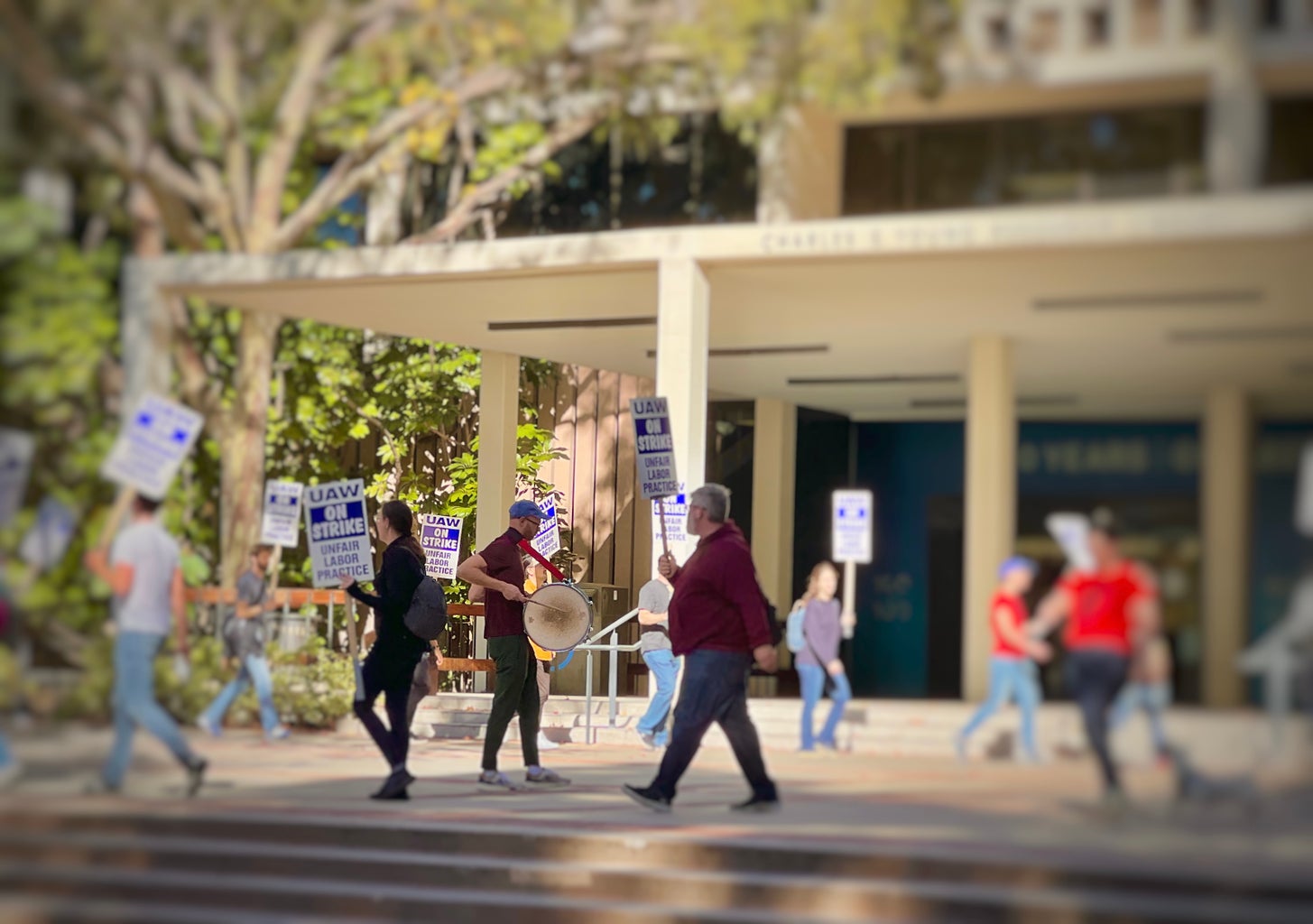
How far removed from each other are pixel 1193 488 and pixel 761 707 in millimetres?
3477

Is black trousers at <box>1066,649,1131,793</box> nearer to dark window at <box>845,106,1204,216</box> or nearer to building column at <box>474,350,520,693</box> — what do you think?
dark window at <box>845,106,1204,216</box>

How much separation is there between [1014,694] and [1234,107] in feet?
9.76

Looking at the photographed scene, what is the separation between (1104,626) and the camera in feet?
27.9

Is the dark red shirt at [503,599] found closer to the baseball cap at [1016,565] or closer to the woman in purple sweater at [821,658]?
the woman in purple sweater at [821,658]

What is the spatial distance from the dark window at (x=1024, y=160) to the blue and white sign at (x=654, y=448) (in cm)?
224

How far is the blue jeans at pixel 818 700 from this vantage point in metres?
10.5

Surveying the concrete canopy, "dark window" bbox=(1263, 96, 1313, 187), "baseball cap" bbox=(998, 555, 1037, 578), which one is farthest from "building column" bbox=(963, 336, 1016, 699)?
"dark window" bbox=(1263, 96, 1313, 187)

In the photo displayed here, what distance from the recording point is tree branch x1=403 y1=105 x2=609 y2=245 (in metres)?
11.0

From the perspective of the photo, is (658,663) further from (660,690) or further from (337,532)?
(337,532)

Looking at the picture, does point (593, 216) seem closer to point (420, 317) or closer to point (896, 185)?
point (896, 185)

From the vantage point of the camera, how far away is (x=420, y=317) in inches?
598

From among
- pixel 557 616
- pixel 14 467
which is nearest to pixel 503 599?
pixel 557 616

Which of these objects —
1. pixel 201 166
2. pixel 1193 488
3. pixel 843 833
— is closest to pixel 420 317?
pixel 201 166

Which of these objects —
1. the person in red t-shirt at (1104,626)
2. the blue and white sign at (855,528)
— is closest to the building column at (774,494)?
the blue and white sign at (855,528)
